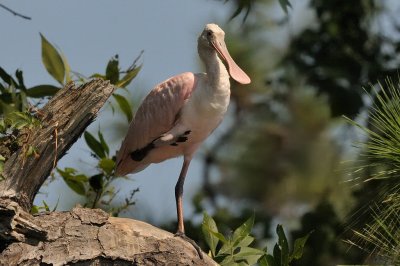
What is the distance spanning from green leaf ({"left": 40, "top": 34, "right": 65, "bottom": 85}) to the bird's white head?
579 mm

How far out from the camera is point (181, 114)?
4.50m

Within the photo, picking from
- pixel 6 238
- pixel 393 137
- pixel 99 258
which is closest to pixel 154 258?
pixel 99 258

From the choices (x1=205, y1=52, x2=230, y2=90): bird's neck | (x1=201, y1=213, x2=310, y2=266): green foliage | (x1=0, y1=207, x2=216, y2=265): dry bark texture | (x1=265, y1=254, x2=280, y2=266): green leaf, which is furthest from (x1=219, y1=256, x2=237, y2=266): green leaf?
(x1=205, y1=52, x2=230, y2=90): bird's neck

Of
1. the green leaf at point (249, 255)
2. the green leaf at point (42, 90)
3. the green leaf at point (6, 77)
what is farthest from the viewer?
the green leaf at point (42, 90)

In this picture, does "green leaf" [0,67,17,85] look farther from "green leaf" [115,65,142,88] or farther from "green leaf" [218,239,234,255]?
"green leaf" [218,239,234,255]

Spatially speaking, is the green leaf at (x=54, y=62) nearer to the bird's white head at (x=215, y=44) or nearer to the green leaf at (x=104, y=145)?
the green leaf at (x=104, y=145)

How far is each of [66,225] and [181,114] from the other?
3.42 feet

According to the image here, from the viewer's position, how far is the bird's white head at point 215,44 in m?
4.61

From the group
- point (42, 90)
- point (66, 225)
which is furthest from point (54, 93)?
point (66, 225)

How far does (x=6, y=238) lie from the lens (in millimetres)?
3480

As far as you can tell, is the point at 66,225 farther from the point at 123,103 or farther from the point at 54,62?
the point at 123,103

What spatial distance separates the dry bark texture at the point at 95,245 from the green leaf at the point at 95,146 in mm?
1014

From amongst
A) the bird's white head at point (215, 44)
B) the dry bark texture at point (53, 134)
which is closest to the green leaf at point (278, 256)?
the dry bark texture at point (53, 134)

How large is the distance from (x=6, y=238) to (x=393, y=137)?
120 cm
